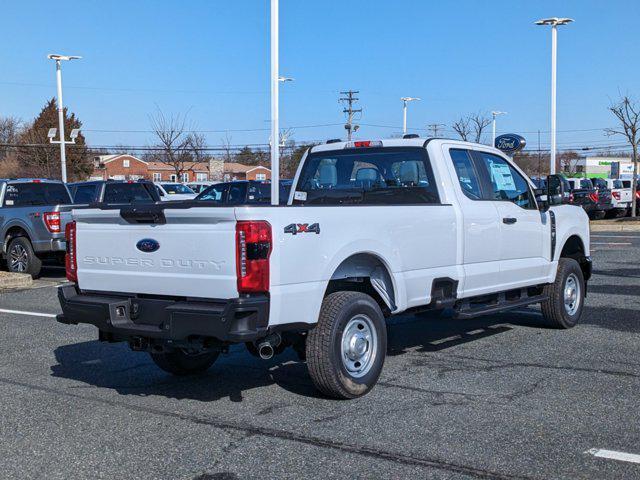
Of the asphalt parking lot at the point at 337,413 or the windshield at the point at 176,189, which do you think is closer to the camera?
the asphalt parking lot at the point at 337,413

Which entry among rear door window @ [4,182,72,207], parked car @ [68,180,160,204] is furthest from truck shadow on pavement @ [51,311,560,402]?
parked car @ [68,180,160,204]

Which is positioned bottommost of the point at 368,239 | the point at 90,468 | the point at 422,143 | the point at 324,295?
the point at 90,468

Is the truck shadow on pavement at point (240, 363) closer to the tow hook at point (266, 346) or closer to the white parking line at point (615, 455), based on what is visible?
the tow hook at point (266, 346)

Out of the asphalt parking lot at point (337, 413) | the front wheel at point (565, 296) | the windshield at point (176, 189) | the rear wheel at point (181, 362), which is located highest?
the windshield at point (176, 189)

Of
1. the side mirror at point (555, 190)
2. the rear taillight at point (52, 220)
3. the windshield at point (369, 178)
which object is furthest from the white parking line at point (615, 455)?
the rear taillight at point (52, 220)

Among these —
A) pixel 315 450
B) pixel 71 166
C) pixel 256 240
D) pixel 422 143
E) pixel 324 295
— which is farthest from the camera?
Answer: pixel 71 166

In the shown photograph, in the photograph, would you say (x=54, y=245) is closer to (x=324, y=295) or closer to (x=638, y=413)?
(x=324, y=295)

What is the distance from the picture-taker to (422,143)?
7.62 metres

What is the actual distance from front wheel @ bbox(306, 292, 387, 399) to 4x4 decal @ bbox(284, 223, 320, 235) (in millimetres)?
649

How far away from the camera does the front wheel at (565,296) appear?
29.3 ft

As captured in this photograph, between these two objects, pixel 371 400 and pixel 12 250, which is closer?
pixel 371 400

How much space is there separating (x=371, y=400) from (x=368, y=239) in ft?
4.19

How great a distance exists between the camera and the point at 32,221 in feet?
48.5

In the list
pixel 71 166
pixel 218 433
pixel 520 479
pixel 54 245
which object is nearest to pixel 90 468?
pixel 218 433
